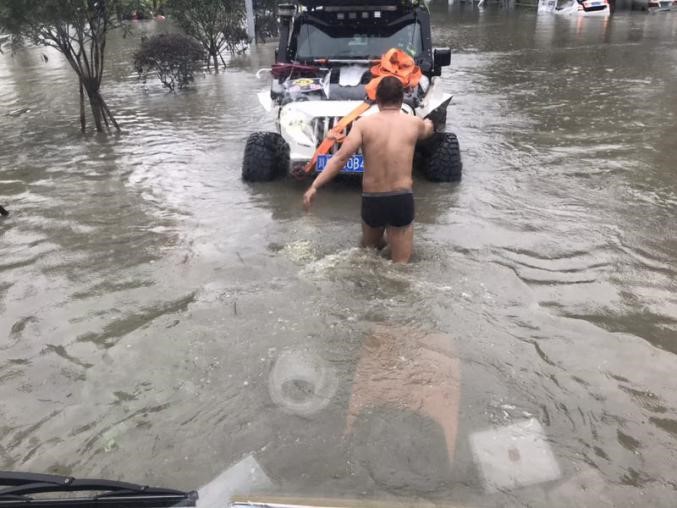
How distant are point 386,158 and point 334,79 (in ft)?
9.08

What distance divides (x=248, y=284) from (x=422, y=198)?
2520mm

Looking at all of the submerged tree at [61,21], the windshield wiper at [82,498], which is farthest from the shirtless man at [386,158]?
the submerged tree at [61,21]

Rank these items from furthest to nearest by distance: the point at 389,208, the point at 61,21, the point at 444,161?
the point at 61,21, the point at 444,161, the point at 389,208

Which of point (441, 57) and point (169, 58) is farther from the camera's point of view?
point (169, 58)

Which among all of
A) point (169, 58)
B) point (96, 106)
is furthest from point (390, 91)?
point (169, 58)

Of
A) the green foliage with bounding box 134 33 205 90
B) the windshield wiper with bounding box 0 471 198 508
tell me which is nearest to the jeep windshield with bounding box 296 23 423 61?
the windshield wiper with bounding box 0 471 198 508

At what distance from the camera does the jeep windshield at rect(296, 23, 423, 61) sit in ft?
22.5

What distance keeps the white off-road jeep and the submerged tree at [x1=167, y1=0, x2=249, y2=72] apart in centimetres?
952

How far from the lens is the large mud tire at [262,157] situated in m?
6.51

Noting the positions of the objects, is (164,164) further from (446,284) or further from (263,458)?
(263,458)

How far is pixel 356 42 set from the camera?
22.8ft

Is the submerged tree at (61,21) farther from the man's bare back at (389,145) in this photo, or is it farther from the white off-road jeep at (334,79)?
the man's bare back at (389,145)

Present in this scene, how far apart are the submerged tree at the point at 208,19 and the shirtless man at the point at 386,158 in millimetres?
13505

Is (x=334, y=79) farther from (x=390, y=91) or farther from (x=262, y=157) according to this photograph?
(x=390, y=91)
